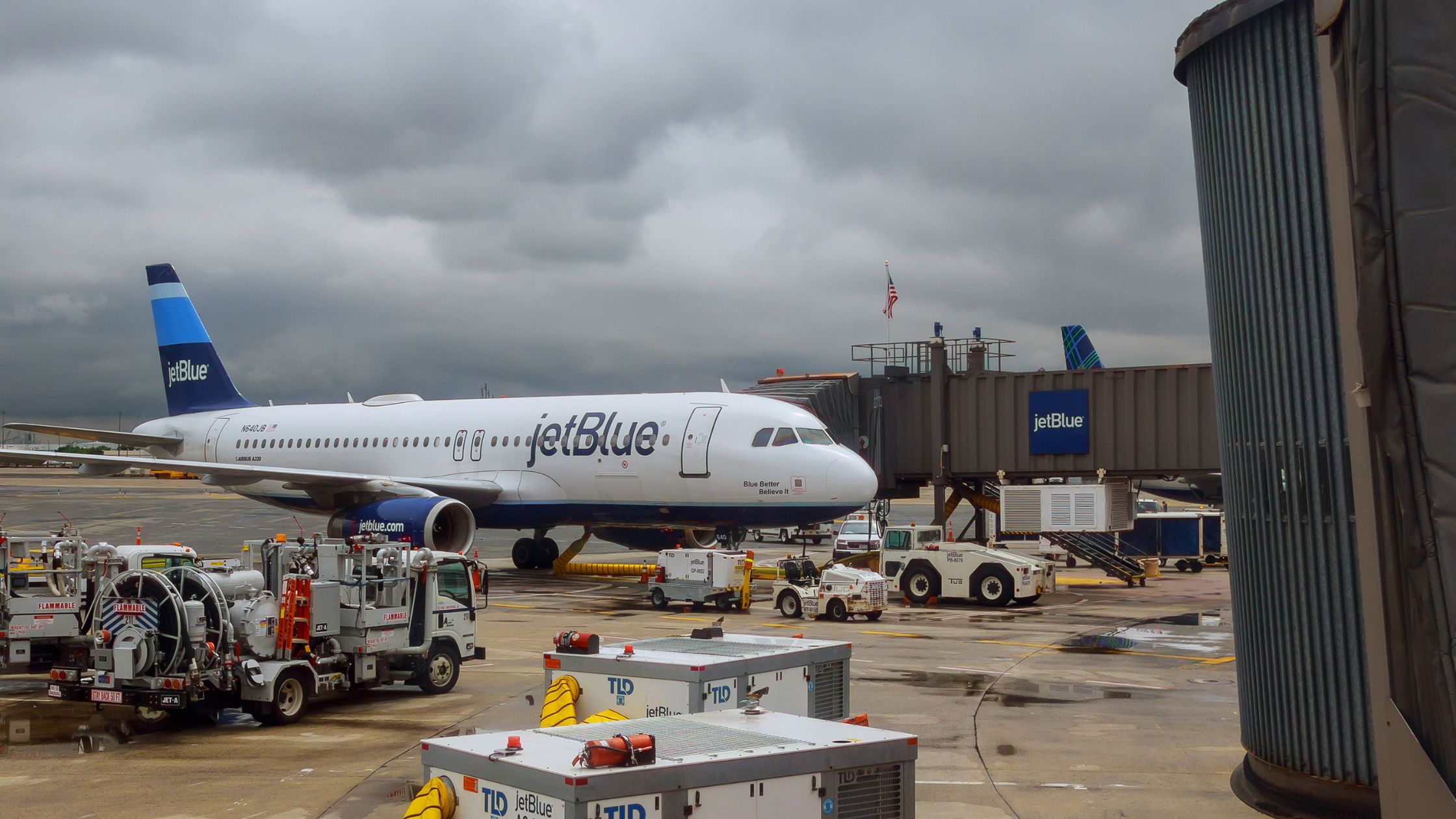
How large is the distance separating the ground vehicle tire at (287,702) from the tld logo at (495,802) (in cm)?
856

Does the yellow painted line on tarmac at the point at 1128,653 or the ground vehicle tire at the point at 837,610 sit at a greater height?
the ground vehicle tire at the point at 837,610

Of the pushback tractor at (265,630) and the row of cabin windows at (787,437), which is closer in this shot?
the pushback tractor at (265,630)

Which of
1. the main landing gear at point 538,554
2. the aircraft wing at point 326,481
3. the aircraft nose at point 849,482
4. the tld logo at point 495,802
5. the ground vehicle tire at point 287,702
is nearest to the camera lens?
the tld logo at point 495,802

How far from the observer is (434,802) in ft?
18.8

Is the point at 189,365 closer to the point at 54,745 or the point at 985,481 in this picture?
the point at 985,481

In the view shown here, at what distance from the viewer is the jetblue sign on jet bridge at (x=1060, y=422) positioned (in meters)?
30.4

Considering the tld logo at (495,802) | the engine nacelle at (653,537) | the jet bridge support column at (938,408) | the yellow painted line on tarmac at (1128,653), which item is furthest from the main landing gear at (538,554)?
the tld logo at (495,802)

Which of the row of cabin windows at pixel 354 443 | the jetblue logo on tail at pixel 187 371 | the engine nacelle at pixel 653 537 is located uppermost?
the jetblue logo on tail at pixel 187 371

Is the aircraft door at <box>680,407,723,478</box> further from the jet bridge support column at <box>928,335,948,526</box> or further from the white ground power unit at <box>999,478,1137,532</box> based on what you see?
the white ground power unit at <box>999,478,1137,532</box>

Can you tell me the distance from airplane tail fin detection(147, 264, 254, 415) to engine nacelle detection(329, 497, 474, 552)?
589 inches

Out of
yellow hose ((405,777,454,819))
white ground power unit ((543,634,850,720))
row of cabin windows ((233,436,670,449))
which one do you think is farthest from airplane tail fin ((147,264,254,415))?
yellow hose ((405,777,454,819))

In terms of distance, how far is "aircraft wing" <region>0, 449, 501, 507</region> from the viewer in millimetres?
30656

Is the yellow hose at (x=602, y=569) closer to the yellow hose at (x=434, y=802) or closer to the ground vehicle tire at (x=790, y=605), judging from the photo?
the ground vehicle tire at (x=790, y=605)

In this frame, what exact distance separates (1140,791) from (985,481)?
24.8 meters
